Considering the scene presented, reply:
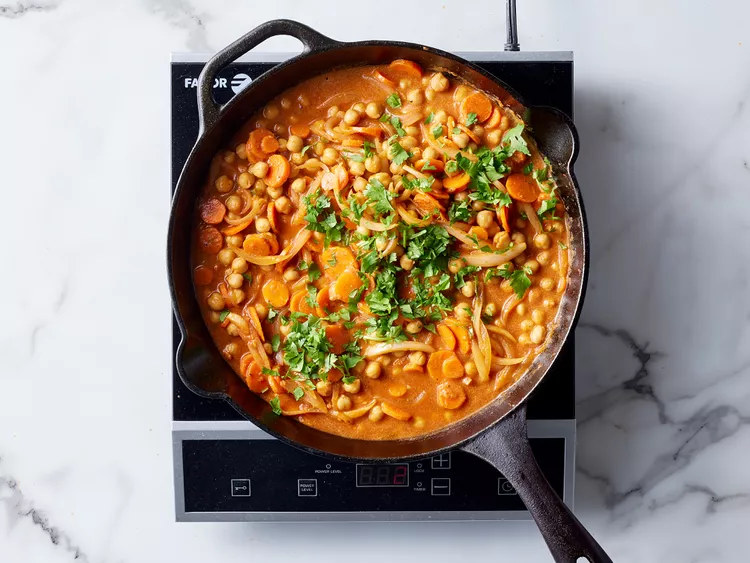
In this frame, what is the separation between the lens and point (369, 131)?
107 inches

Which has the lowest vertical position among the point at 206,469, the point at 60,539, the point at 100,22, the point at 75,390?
the point at 60,539

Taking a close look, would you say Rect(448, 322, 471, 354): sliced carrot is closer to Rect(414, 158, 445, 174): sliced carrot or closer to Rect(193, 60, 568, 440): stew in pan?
Rect(193, 60, 568, 440): stew in pan

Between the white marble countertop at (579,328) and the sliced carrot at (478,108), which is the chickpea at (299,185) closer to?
the sliced carrot at (478,108)

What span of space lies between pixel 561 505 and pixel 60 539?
7.18 ft

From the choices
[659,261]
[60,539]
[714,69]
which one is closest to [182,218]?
[60,539]

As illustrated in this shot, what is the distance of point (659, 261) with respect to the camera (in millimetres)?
3152

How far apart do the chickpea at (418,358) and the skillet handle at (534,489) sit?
0.39 metres

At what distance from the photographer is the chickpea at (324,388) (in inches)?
107

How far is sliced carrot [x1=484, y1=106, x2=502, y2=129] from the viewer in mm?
2748

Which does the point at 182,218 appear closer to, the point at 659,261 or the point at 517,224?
the point at 517,224

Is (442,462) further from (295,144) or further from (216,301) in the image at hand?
(295,144)

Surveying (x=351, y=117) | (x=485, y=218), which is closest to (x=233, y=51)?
(x=351, y=117)

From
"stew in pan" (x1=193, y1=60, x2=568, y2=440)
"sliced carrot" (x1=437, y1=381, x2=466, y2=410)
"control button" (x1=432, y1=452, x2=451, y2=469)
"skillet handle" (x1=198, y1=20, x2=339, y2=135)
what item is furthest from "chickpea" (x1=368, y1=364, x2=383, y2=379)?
"skillet handle" (x1=198, y1=20, x2=339, y2=135)

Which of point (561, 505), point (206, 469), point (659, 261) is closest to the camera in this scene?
point (561, 505)
